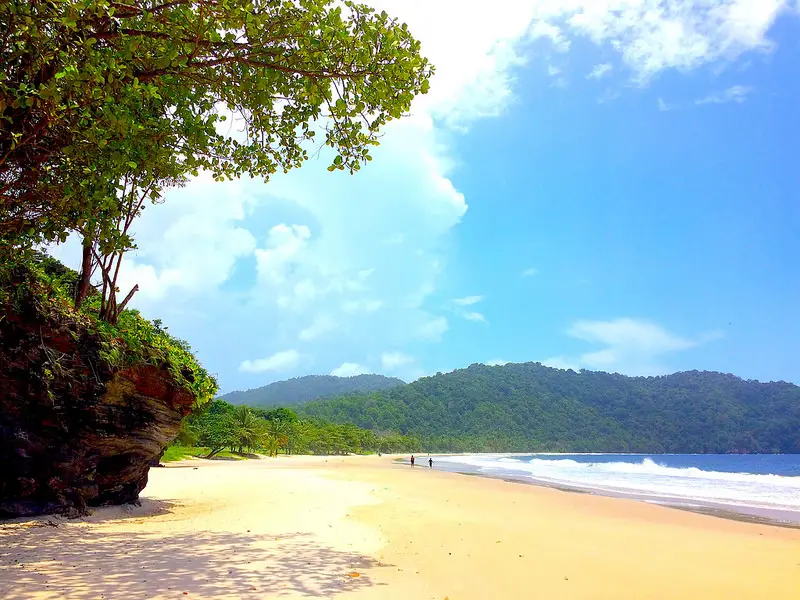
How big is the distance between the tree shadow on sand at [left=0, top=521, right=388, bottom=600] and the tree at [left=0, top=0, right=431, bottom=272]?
4274 mm

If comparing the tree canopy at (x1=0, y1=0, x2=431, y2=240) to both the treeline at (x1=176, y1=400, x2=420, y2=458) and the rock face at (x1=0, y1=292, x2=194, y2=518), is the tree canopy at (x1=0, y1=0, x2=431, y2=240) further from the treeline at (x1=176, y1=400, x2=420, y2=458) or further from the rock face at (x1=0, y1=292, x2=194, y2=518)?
the treeline at (x1=176, y1=400, x2=420, y2=458)

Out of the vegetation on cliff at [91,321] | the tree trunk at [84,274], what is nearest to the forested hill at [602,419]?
the vegetation on cliff at [91,321]

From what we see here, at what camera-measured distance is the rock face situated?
1004cm

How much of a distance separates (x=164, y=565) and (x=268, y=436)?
5760cm

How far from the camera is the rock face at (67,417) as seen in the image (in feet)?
32.9

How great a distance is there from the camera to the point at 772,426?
16175 cm

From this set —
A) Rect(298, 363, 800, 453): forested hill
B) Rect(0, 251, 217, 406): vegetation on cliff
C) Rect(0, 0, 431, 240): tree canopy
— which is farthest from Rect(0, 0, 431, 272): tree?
Rect(298, 363, 800, 453): forested hill

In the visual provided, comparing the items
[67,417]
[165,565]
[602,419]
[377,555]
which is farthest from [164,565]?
[602,419]

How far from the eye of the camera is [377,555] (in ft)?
28.7

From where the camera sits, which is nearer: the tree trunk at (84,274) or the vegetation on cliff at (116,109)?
the vegetation on cliff at (116,109)

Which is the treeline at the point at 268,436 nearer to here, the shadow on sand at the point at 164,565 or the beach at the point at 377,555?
the beach at the point at 377,555

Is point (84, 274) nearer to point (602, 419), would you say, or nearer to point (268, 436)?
point (268, 436)

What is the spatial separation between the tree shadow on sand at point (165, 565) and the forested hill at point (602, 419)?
144648 mm

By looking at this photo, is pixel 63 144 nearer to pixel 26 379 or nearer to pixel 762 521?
pixel 26 379
